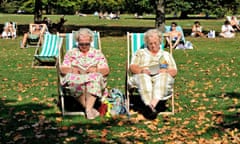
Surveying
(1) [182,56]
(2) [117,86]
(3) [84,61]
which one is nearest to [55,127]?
(3) [84,61]

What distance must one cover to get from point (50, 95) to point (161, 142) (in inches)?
138

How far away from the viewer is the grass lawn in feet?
20.4

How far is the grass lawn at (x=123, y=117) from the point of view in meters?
6.22

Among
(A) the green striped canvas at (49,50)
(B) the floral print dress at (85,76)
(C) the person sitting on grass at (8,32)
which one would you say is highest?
(B) the floral print dress at (85,76)

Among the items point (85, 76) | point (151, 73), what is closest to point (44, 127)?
point (85, 76)

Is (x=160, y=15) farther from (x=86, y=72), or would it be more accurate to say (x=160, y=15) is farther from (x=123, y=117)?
(x=123, y=117)

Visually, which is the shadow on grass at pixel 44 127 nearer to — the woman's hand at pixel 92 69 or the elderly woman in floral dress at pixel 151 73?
the elderly woman in floral dress at pixel 151 73

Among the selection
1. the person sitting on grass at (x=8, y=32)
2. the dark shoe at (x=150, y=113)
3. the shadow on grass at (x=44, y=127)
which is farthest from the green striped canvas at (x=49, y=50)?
the person sitting on grass at (x=8, y=32)

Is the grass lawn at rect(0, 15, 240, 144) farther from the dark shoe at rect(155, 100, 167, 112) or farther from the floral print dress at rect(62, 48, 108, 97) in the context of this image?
the floral print dress at rect(62, 48, 108, 97)

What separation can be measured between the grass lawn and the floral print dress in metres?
0.42

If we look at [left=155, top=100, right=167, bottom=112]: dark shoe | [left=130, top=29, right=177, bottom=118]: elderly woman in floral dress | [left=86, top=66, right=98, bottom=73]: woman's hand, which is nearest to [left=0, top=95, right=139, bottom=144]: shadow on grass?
[left=130, top=29, right=177, bottom=118]: elderly woman in floral dress

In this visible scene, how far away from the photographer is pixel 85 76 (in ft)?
24.2

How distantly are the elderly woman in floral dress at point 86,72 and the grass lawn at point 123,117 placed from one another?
293 mm

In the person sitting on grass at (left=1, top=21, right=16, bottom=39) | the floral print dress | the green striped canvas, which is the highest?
the floral print dress
